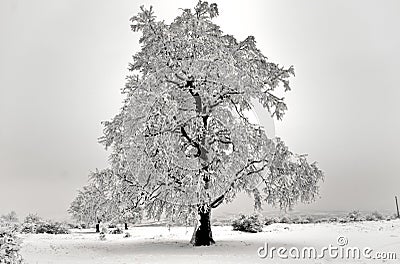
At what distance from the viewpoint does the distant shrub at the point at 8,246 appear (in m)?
9.79

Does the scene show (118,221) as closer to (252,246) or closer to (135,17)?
(252,246)

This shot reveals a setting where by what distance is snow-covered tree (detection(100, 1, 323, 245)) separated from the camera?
15.6 meters

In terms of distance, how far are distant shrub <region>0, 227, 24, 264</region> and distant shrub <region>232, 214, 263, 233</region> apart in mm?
18239

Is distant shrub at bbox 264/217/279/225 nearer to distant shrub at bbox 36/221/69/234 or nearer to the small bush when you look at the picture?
the small bush

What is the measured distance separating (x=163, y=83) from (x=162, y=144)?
313cm

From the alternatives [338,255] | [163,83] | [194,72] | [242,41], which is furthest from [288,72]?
[338,255]

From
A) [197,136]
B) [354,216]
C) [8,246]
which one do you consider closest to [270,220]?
[354,216]

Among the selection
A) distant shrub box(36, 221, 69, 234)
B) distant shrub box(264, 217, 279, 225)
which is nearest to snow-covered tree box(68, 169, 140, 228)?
distant shrub box(36, 221, 69, 234)

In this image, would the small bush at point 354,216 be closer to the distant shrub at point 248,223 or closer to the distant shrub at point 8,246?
the distant shrub at point 248,223

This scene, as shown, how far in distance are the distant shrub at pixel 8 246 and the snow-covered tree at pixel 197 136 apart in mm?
6032

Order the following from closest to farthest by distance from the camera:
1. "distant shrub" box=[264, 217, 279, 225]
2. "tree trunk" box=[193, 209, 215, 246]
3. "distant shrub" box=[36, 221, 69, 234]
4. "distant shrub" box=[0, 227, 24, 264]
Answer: "distant shrub" box=[0, 227, 24, 264] → "tree trunk" box=[193, 209, 215, 246] → "distant shrub" box=[36, 221, 69, 234] → "distant shrub" box=[264, 217, 279, 225]

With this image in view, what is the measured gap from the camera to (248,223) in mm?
26375

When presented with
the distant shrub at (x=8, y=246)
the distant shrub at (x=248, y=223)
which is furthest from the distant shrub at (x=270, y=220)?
the distant shrub at (x=8, y=246)

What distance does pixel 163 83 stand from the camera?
16734 mm
